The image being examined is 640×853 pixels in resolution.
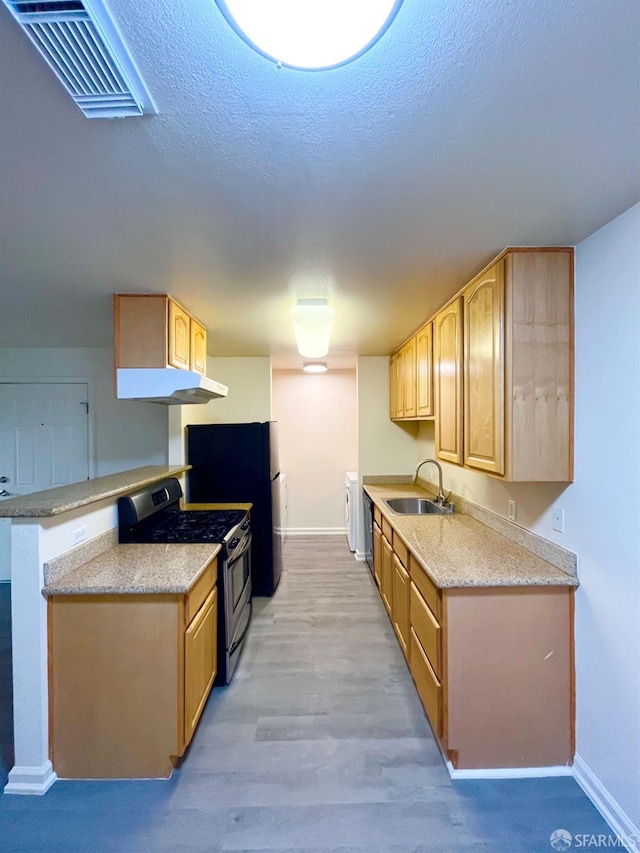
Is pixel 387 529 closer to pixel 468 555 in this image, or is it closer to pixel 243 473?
pixel 468 555

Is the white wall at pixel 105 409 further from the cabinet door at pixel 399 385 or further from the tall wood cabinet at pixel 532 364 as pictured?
the tall wood cabinet at pixel 532 364

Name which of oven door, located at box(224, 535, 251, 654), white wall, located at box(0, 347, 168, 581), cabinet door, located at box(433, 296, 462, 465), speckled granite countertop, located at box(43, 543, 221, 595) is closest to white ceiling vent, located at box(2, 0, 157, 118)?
speckled granite countertop, located at box(43, 543, 221, 595)

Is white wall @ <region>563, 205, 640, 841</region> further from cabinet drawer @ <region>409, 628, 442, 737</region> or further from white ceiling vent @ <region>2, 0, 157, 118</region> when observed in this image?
white ceiling vent @ <region>2, 0, 157, 118</region>

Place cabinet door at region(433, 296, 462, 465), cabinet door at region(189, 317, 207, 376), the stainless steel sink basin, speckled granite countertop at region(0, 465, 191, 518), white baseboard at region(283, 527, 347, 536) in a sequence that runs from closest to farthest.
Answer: speckled granite countertop at region(0, 465, 191, 518) < cabinet door at region(433, 296, 462, 465) < cabinet door at region(189, 317, 207, 376) < the stainless steel sink basin < white baseboard at region(283, 527, 347, 536)

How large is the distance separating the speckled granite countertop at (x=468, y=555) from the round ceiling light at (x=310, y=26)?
1751mm

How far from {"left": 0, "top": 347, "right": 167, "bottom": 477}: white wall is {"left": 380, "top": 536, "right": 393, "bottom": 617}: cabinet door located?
227cm

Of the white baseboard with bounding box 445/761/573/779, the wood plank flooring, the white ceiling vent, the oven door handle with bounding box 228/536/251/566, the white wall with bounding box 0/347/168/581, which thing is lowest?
the wood plank flooring

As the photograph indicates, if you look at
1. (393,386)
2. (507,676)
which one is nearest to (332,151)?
(507,676)

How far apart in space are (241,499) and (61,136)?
2.81m

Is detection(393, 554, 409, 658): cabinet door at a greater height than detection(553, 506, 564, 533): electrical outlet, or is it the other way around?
detection(553, 506, 564, 533): electrical outlet

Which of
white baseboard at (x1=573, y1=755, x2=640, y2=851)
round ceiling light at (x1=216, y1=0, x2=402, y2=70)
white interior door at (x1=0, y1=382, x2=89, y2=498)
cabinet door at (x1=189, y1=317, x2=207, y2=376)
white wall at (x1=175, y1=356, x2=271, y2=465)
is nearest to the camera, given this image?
round ceiling light at (x1=216, y1=0, x2=402, y2=70)

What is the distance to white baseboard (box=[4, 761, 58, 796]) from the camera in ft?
5.13

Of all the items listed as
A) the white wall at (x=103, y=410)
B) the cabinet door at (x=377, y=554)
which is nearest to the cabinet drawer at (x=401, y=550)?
the cabinet door at (x=377, y=554)

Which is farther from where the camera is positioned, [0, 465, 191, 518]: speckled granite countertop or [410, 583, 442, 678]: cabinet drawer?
[410, 583, 442, 678]: cabinet drawer
